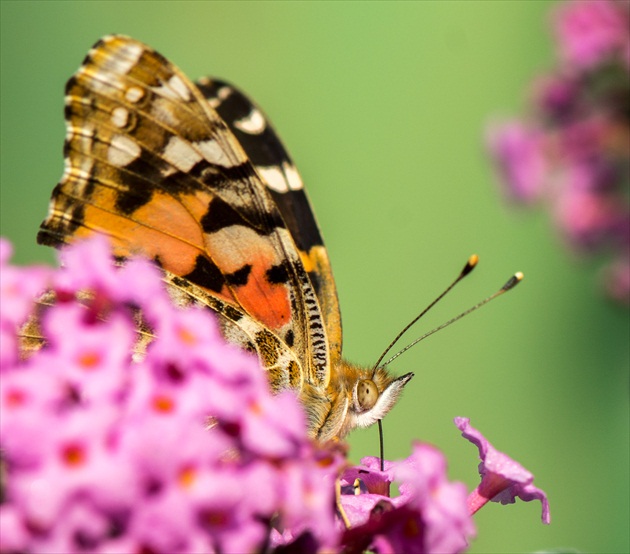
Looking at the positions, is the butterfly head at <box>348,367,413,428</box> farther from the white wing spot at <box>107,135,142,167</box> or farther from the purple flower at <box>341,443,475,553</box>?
the white wing spot at <box>107,135,142,167</box>

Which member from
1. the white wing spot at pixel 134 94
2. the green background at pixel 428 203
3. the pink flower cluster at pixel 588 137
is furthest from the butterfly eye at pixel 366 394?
the green background at pixel 428 203

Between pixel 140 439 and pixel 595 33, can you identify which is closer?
pixel 140 439

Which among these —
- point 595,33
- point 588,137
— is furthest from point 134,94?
point 595,33

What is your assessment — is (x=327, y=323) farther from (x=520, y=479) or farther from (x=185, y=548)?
(x=185, y=548)

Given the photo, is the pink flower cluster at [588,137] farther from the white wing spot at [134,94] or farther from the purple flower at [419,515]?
the purple flower at [419,515]

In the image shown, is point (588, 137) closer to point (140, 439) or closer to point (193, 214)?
point (193, 214)

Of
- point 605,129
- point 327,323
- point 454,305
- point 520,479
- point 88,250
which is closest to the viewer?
point 88,250

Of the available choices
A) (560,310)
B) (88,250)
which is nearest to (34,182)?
(560,310)
